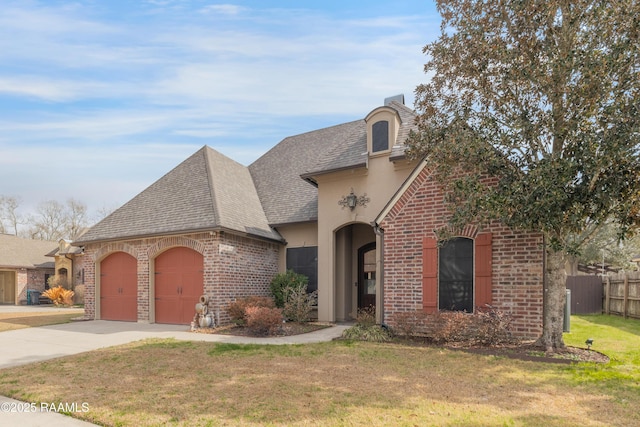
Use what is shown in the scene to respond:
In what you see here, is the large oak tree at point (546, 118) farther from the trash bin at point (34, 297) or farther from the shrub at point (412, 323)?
the trash bin at point (34, 297)

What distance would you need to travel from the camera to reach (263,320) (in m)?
10.5

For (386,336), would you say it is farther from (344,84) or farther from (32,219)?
(32,219)

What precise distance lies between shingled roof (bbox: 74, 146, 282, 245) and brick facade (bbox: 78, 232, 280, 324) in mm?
387

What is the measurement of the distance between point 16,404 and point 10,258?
95.7ft

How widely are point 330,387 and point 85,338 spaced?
785cm

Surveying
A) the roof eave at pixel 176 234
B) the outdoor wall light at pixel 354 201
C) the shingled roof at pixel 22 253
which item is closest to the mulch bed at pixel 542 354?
the outdoor wall light at pixel 354 201

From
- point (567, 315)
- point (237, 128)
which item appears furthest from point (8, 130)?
point (567, 315)

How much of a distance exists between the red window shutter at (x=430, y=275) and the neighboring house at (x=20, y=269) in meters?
29.5

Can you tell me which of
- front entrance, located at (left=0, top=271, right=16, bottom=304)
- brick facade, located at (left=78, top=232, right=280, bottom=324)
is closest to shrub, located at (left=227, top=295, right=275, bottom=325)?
brick facade, located at (left=78, top=232, right=280, bottom=324)

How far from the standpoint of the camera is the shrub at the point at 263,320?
10.6 meters

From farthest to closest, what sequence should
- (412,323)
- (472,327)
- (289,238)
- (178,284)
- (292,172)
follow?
(292,172) → (289,238) → (178,284) → (412,323) → (472,327)

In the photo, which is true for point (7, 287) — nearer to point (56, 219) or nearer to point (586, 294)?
point (56, 219)

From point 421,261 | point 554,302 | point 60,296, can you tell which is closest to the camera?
point 554,302

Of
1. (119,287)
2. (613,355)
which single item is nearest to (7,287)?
(119,287)
